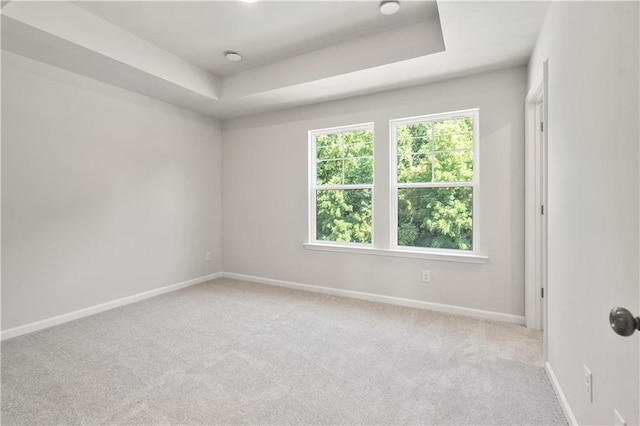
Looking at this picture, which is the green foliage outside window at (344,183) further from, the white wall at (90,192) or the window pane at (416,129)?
the white wall at (90,192)

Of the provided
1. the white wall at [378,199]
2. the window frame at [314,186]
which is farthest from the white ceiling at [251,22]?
the window frame at [314,186]

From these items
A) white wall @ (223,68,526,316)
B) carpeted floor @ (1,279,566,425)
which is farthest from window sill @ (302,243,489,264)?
carpeted floor @ (1,279,566,425)

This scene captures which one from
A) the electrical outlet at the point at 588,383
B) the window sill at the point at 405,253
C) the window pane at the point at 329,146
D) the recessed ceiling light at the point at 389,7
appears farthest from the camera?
the window pane at the point at 329,146

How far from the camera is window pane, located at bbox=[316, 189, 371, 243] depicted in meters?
3.89

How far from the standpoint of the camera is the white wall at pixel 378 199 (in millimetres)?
3035

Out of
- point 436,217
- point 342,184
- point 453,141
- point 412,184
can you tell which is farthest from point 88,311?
point 453,141

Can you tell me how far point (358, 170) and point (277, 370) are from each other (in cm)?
248

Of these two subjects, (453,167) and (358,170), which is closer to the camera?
(453,167)

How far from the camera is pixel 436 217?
3.46 meters

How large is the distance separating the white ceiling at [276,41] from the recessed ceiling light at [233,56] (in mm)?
62

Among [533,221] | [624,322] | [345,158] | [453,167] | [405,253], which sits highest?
[345,158]

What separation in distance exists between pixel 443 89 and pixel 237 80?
235cm

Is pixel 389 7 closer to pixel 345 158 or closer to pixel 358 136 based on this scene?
pixel 358 136

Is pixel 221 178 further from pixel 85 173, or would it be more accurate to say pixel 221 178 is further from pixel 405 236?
pixel 405 236
